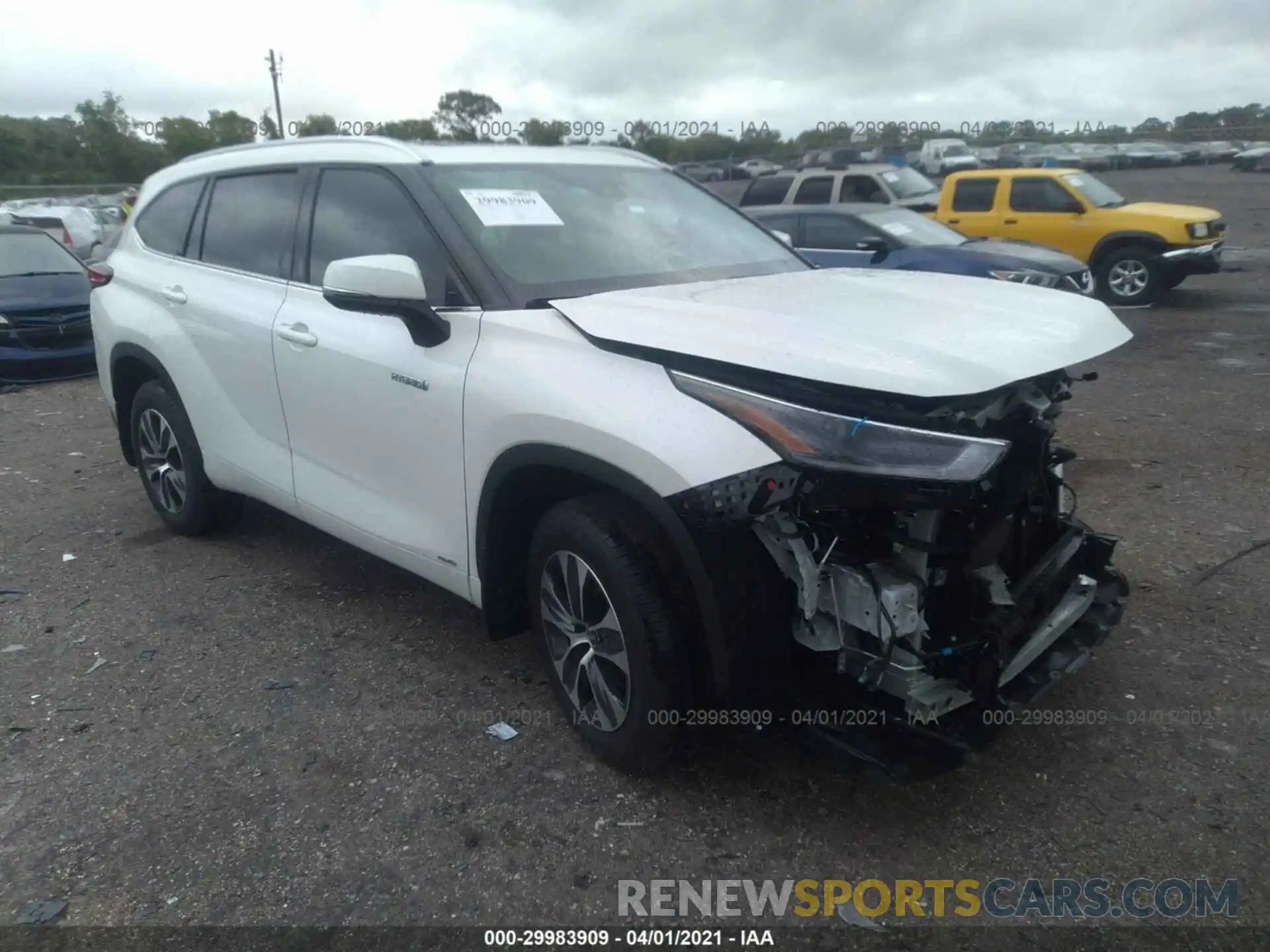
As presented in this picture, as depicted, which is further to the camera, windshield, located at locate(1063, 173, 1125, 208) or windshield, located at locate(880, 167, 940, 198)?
windshield, located at locate(880, 167, 940, 198)

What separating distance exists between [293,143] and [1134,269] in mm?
11327

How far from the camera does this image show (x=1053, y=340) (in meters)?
2.75

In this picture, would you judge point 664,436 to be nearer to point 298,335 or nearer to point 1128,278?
point 298,335

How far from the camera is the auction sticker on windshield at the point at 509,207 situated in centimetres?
343

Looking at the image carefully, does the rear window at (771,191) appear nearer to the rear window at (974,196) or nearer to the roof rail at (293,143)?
the rear window at (974,196)

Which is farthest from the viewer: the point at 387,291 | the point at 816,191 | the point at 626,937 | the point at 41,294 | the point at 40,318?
the point at 816,191

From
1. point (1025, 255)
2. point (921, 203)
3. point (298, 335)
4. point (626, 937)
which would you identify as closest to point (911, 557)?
point (626, 937)

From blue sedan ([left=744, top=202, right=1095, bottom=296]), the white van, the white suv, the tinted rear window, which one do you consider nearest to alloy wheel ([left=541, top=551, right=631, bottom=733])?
the white suv

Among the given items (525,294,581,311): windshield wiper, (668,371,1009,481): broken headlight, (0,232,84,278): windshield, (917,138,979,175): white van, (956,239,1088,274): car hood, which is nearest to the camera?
(668,371,1009,481): broken headlight

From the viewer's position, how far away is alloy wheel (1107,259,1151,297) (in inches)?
490

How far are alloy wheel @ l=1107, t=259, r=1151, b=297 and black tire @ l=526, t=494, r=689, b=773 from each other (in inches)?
462

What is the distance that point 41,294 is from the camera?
962 centimetres

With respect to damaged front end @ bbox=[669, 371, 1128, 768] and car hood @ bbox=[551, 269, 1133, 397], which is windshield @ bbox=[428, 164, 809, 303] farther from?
damaged front end @ bbox=[669, 371, 1128, 768]

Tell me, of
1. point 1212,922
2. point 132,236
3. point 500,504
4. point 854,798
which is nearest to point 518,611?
point 500,504
